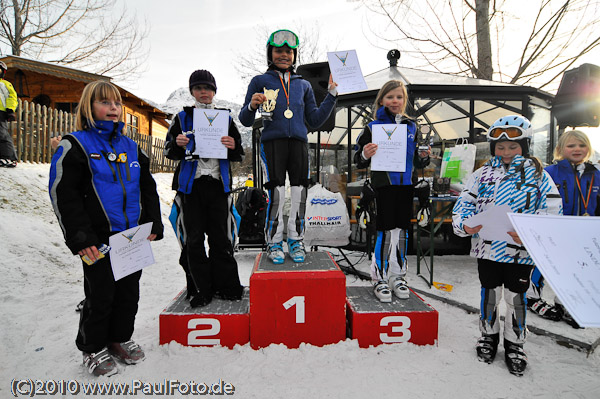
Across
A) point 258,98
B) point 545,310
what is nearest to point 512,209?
point 545,310

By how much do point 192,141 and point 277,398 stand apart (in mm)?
1901

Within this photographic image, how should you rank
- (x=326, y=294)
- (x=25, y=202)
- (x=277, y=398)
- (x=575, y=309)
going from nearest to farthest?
(x=575, y=309)
(x=277, y=398)
(x=326, y=294)
(x=25, y=202)

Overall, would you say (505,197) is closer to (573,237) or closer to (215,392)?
(573,237)

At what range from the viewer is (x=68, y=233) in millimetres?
1790

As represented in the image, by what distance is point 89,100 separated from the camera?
199 cm

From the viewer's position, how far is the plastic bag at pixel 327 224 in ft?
14.6

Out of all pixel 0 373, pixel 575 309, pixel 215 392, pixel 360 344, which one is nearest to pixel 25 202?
pixel 0 373

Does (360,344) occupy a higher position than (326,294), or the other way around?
(326,294)

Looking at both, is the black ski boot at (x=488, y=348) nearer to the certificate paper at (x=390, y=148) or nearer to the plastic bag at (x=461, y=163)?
the certificate paper at (x=390, y=148)

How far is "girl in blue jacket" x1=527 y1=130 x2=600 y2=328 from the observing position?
9.62 ft

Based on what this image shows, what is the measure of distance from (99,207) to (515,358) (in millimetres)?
2837

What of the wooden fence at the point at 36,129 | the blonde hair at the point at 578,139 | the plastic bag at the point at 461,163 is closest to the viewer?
the blonde hair at the point at 578,139

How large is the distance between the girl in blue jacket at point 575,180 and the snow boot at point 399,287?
60.7 inches

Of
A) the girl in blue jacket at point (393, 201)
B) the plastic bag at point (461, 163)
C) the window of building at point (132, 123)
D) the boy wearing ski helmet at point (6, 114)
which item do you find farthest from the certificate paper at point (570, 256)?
the window of building at point (132, 123)
